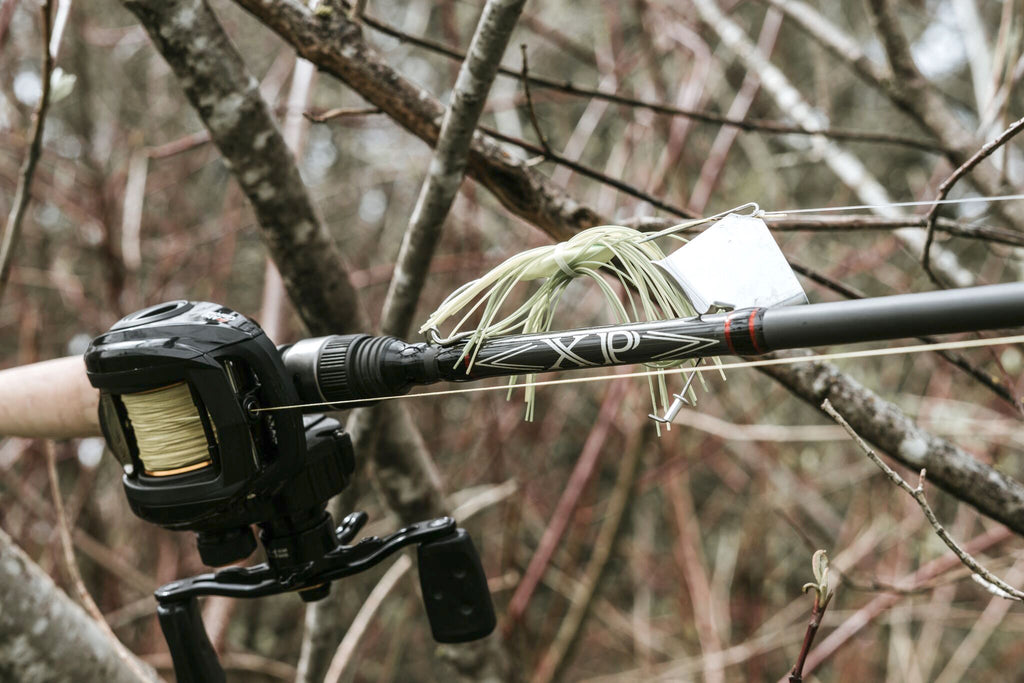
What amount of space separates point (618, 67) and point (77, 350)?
6.49 ft

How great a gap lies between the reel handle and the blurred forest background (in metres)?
0.37

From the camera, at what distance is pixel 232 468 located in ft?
2.10

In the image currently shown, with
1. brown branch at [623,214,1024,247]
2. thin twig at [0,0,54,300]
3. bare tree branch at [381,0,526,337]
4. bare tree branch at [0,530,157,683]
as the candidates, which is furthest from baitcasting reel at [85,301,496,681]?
thin twig at [0,0,54,300]

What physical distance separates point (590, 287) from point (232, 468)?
1886mm

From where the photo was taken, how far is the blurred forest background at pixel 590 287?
1.36 metres

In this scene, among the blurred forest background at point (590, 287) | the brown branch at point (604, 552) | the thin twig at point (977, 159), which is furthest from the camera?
the brown branch at point (604, 552)

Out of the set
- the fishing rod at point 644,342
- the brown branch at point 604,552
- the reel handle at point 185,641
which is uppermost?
the fishing rod at point 644,342

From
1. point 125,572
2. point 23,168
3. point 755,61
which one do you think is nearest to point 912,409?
point 755,61

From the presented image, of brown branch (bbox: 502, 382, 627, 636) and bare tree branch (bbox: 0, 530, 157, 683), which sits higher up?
bare tree branch (bbox: 0, 530, 157, 683)

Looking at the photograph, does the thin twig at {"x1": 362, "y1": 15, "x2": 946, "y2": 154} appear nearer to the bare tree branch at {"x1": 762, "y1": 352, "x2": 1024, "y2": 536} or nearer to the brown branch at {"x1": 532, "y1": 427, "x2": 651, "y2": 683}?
the bare tree branch at {"x1": 762, "y1": 352, "x2": 1024, "y2": 536}

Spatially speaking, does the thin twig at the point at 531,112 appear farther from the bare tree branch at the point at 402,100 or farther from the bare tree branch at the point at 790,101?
the bare tree branch at the point at 790,101

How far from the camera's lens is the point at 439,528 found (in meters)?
0.75

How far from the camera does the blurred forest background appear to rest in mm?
1361

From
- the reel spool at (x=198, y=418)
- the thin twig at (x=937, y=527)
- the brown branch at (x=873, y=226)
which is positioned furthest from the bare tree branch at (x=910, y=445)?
the reel spool at (x=198, y=418)
